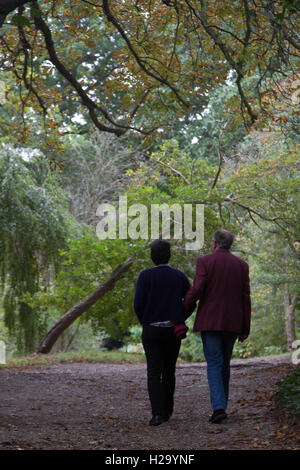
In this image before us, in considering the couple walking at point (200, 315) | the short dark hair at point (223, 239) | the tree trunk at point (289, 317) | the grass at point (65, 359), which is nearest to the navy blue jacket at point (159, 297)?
the couple walking at point (200, 315)

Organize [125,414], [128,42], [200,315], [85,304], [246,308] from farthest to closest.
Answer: [85,304] < [128,42] < [125,414] < [246,308] < [200,315]

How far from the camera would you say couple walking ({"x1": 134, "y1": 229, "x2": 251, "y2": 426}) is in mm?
5688

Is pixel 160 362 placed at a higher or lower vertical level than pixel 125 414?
higher

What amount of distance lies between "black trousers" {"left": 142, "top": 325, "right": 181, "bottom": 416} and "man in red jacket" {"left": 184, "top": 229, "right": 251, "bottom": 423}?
1.02 feet

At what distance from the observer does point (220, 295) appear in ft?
18.7

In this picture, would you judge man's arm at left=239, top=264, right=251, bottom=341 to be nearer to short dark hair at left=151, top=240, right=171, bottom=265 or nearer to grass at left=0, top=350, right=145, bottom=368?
short dark hair at left=151, top=240, right=171, bottom=265

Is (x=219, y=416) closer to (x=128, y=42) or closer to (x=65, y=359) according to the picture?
(x=128, y=42)

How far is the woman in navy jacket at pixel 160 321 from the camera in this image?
18.9 feet

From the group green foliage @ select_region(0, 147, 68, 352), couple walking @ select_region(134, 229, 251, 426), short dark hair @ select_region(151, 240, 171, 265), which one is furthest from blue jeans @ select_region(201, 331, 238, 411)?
green foliage @ select_region(0, 147, 68, 352)

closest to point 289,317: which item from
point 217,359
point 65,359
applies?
point 65,359

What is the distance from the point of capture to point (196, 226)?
47.6 ft

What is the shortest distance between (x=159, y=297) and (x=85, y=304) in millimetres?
9532

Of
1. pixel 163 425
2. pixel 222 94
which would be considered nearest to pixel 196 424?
pixel 163 425
